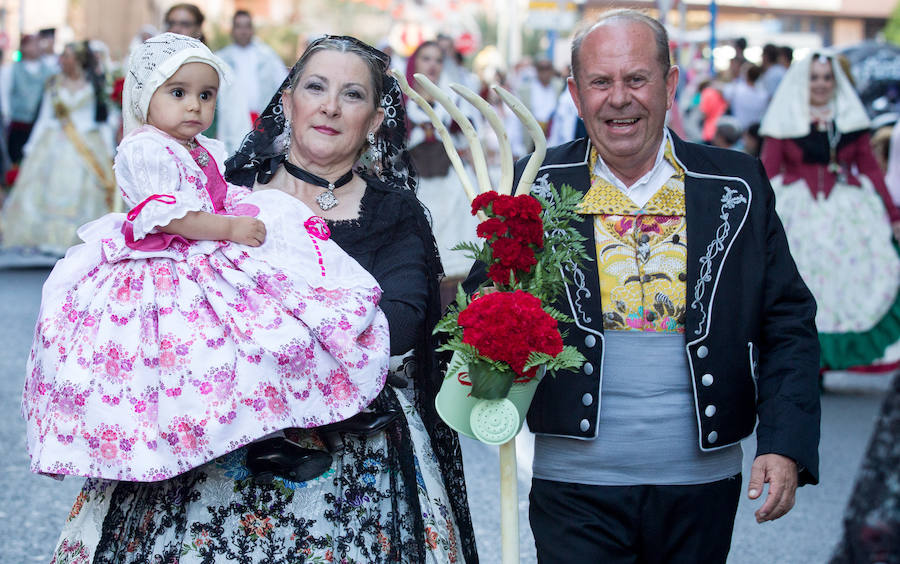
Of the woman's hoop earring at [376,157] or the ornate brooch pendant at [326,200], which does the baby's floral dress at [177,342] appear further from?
the woman's hoop earring at [376,157]

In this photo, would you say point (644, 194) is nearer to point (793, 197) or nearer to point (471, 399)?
point (471, 399)

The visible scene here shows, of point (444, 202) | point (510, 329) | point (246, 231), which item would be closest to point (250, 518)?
point (246, 231)

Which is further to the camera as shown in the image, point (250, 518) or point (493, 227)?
point (250, 518)

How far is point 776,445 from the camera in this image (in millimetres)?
2982

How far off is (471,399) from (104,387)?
80cm

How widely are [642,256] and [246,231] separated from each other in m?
0.94

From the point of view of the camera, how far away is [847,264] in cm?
→ 807

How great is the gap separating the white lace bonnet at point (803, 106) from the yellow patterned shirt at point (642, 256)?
15.7 feet

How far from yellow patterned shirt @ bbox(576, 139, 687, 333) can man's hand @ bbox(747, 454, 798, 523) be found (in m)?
0.37

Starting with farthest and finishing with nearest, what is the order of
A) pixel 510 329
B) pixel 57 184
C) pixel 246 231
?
1. pixel 57 184
2. pixel 246 231
3. pixel 510 329

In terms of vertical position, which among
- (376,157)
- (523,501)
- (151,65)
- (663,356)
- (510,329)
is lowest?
(523,501)

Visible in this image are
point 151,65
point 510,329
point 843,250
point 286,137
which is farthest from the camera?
point 843,250

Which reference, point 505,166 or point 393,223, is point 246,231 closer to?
point 393,223

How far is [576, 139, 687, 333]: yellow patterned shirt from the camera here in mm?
3041
